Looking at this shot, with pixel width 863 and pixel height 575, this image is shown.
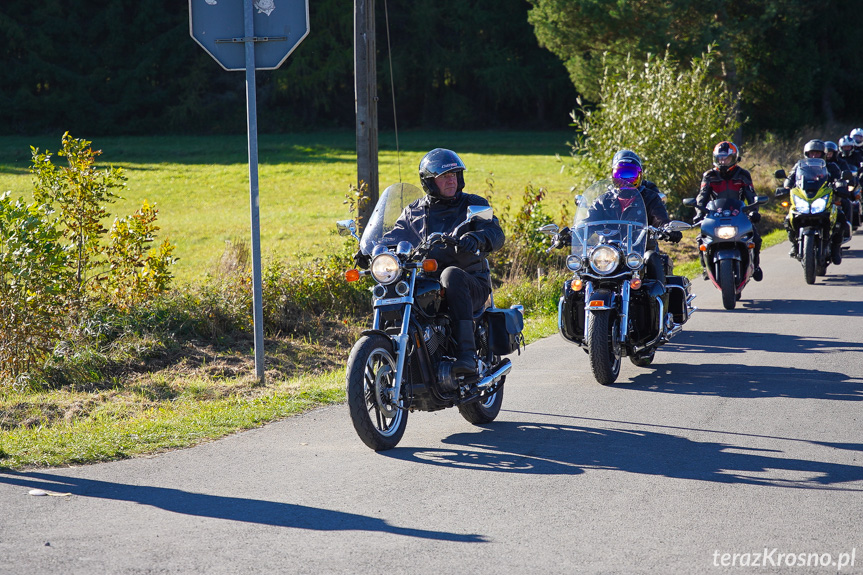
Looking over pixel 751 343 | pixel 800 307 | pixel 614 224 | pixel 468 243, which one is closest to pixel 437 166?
pixel 468 243

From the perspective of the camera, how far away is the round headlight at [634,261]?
8047 millimetres

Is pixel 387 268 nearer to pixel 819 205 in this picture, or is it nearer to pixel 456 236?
pixel 456 236

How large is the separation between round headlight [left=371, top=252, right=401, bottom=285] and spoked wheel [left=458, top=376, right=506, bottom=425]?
1160mm

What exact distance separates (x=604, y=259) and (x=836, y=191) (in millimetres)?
8830

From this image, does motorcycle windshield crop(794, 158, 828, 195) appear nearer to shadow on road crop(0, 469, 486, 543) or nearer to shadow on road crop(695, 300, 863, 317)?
shadow on road crop(695, 300, 863, 317)

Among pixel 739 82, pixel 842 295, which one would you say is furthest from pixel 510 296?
pixel 739 82

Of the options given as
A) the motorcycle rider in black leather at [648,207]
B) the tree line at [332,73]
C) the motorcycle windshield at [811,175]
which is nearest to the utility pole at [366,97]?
the motorcycle rider in black leather at [648,207]

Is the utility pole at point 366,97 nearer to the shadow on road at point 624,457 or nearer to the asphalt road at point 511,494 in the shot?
the asphalt road at point 511,494

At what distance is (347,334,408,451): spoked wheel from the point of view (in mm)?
5727

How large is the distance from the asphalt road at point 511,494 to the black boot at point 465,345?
0.53m

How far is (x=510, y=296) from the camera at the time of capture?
1223 cm

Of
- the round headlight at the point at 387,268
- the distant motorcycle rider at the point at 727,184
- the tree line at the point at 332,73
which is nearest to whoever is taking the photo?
the round headlight at the point at 387,268

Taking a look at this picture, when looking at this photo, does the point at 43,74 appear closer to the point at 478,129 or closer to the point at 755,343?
the point at 478,129

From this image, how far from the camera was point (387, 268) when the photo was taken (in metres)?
6.01
